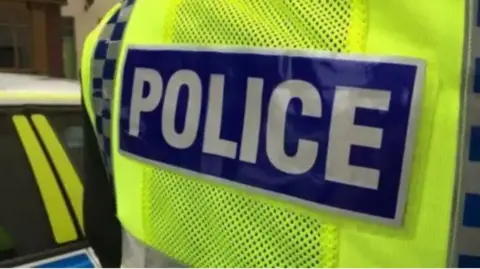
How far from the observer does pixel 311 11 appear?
1.49 feet

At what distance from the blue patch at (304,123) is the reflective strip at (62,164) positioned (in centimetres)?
98

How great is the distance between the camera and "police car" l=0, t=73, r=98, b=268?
1356 mm

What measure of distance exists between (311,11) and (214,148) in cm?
12

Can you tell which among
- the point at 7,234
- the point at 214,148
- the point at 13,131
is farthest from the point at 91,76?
the point at 13,131

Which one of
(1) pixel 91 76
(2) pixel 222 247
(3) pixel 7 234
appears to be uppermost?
(1) pixel 91 76

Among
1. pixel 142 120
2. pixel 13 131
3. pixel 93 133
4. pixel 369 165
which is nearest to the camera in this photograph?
pixel 369 165

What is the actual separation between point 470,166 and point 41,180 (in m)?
1.21

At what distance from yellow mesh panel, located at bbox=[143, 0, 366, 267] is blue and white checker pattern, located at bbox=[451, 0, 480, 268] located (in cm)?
7

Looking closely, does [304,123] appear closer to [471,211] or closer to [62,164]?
[471,211]

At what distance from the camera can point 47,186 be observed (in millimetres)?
1487

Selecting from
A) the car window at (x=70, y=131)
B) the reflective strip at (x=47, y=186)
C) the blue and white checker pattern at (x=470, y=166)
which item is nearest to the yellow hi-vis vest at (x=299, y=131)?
the blue and white checker pattern at (x=470, y=166)

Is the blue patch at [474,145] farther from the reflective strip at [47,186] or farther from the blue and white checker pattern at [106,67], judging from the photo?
the reflective strip at [47,186]

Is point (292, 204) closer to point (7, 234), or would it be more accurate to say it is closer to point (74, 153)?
point (7, 234)

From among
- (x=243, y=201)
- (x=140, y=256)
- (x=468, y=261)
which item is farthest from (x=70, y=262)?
(x=468, y=261)
